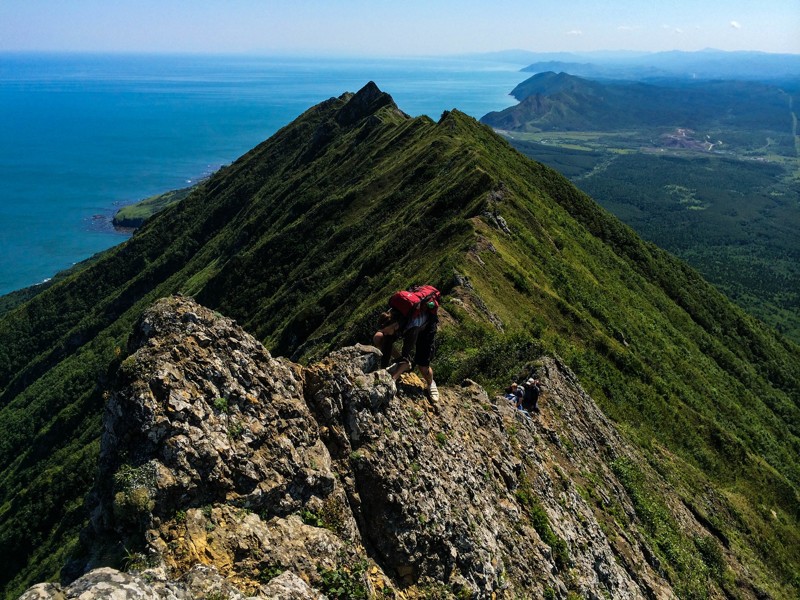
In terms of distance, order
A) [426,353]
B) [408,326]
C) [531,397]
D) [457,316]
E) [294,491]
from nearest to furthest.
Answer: [294,491] < [408,326] < [426,353] < [531,397] < [457,316]

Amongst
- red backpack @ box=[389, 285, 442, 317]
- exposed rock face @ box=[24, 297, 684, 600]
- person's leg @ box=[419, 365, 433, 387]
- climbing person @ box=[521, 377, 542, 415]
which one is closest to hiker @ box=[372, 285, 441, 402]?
red backpack @ box=[389, 285, 442, 317]

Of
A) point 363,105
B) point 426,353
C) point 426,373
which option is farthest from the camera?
point 363,105

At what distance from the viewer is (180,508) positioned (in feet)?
33.8

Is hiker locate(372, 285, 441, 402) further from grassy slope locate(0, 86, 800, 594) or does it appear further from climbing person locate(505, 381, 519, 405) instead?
climbing person locate(505, 381, 519, 405)

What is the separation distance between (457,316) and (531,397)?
44.8 ft

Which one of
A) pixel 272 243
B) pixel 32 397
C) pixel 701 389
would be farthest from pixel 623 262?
pixel 32 397

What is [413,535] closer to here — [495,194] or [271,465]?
[271,465]

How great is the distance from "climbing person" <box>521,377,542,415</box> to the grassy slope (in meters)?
3.11

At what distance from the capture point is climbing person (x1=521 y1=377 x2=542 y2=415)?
25.6 metres

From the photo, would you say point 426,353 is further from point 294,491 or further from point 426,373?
point 294,491

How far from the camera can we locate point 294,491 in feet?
39.1

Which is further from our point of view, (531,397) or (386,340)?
(531,397)

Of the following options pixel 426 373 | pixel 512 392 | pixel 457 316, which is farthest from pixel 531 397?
pixel 457 316

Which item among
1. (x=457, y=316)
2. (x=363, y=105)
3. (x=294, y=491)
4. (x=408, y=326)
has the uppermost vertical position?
(x=363, y=105)
